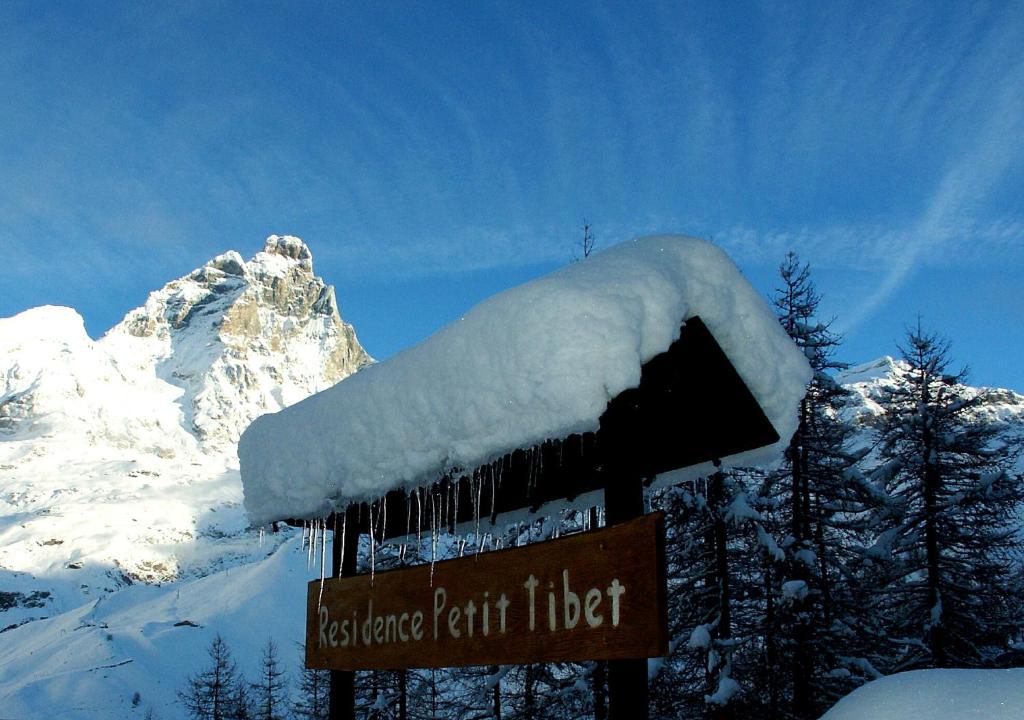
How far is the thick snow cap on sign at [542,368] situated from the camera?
272 cm

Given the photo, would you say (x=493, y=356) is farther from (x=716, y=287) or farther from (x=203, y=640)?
(x=203, y=640)

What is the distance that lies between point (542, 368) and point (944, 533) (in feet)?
49.4

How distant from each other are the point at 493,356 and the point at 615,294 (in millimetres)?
534

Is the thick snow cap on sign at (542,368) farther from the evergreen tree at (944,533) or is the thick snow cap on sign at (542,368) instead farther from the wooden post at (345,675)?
the evergreen tree at (944,533)

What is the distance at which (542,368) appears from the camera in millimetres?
2756

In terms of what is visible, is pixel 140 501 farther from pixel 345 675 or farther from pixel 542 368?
pixel 542 368

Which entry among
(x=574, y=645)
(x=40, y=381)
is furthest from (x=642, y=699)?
(x=40, y=381)

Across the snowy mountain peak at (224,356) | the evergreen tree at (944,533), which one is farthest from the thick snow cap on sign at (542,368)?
the snowy mountain peak at (224,356)

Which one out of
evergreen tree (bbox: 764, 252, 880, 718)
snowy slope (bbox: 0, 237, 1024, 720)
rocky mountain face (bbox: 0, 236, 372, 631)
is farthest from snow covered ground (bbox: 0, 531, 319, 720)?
rocky mountain face (bbox: 0, 236, 372, 631)

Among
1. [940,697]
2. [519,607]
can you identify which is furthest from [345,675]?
[940,697]

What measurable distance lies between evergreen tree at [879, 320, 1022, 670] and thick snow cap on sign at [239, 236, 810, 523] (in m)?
12.9

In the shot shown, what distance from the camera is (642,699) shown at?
3033mm

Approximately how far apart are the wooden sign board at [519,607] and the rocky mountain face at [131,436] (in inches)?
3078

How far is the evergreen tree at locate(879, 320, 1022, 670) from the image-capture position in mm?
14077
